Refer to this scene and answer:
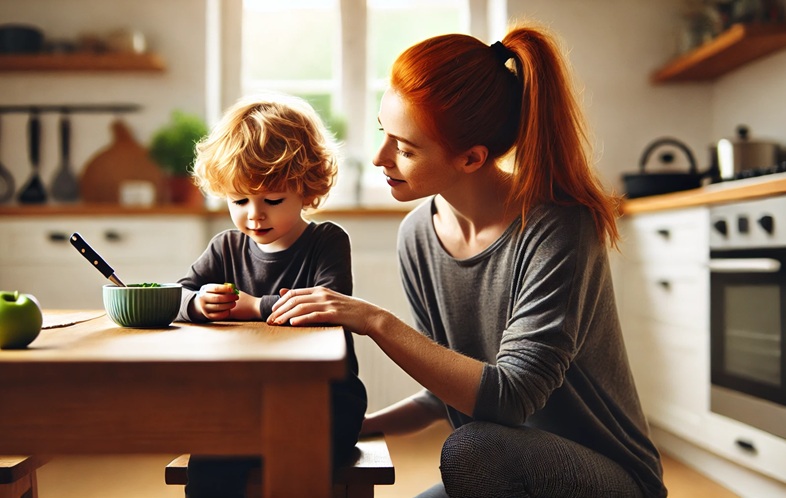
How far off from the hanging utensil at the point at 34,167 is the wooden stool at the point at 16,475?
242 centimetres

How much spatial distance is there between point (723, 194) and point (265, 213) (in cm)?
159

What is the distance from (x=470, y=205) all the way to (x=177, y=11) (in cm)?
255

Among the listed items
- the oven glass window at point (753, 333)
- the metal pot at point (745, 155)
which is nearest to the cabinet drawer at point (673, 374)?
the oven glass window at point (753, 333)

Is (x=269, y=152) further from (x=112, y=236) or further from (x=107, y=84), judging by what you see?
(x=107, y=84)

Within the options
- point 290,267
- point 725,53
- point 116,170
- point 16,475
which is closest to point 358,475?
point 290,267

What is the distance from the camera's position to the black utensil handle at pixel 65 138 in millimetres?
3424

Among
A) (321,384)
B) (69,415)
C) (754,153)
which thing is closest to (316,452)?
(321,384)

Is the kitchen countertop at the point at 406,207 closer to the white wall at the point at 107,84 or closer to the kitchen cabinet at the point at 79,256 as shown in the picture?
the kitchen cabinet at the point at 79,256

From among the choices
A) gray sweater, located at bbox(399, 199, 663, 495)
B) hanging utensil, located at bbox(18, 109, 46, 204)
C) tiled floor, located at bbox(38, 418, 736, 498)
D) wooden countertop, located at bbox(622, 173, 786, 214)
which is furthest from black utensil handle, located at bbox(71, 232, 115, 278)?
hanging utensil, located at bbox(18, 109, 46, 204)

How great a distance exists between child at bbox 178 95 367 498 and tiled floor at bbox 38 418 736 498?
45.9 inches

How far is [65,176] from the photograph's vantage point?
3410mm

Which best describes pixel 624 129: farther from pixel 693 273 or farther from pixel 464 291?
pixel 464 291

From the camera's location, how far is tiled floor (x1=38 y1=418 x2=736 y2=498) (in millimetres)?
2420

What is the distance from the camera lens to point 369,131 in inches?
144
